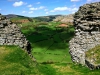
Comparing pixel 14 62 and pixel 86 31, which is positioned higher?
pixel 86 31

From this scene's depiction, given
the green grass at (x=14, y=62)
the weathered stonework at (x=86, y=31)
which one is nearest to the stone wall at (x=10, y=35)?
the green grass at (x=14, y=62)

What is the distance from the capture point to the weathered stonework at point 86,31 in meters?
36.6

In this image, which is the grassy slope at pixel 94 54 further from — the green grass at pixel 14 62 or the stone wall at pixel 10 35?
the stone wall at pixel 10 35

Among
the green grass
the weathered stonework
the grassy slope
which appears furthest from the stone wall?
the grassy slope

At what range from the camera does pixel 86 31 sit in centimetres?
3778

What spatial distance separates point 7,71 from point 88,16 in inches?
739

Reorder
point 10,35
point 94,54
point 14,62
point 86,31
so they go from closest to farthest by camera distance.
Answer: point 14,62, point 94,54, point 10,35, point 86,31

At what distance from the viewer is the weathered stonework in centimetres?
3662

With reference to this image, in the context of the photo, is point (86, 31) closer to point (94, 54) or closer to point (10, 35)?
point (94, 54)

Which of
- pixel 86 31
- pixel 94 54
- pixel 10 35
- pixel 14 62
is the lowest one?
pixel 94 54

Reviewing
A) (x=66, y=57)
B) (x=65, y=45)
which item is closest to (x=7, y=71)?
(x=66, y=57)

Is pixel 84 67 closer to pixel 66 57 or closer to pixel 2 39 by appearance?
pixel 2 39

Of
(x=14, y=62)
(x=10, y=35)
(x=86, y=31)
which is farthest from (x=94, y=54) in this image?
(x=10, y=35)

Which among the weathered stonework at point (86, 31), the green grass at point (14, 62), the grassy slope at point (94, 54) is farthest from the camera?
the weathered stonework at point (86, 31)
